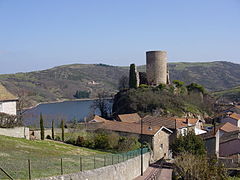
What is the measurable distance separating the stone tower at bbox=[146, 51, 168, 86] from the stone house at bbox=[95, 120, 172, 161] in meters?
27.6

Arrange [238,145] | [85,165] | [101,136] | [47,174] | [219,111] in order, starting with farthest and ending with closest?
1. [219,111]
2. [238,145]
3. [101,136]
4. [85,165]
5. [47,174]

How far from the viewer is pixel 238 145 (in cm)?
3869

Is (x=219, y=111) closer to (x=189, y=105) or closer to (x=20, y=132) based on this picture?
(x=189, y=105)

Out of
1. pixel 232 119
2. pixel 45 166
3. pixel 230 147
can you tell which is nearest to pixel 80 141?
pixel 45 166

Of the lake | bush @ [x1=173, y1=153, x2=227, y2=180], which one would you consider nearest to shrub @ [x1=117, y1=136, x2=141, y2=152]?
bush @ [x1=173, y1=153, x2=227, y2=180]

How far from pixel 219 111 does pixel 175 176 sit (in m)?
56.3

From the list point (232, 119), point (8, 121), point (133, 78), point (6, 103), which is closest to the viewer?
point (8, 121)

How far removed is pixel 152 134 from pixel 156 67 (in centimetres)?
3231

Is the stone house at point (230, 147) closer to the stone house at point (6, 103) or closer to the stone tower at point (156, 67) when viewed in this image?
the stone tower at point (156, 67)

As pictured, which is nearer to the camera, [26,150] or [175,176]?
[26,150]

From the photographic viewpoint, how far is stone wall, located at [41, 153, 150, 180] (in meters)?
15.8

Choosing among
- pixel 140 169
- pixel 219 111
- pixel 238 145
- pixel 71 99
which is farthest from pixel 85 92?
pixel 140 169

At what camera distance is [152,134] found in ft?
113

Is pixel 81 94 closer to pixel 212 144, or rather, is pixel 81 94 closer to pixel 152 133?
pixel 212 144
